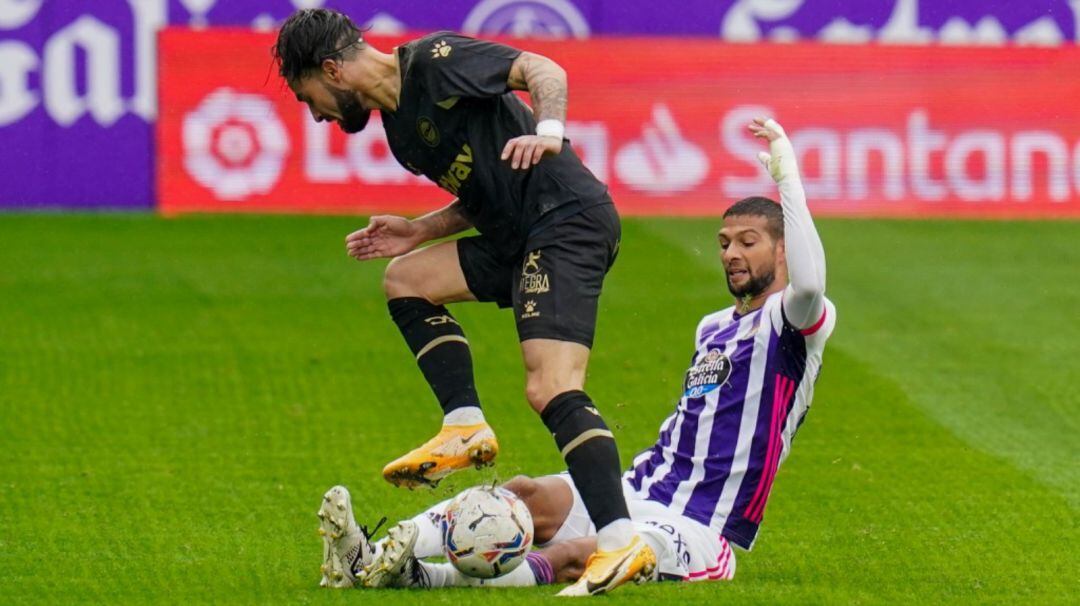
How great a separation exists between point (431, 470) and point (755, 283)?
1281 mm

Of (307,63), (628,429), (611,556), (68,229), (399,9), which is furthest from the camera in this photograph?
(399,9)

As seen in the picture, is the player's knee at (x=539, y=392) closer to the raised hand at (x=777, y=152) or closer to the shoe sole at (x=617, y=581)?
the shoe sole at (x=617, y=581)

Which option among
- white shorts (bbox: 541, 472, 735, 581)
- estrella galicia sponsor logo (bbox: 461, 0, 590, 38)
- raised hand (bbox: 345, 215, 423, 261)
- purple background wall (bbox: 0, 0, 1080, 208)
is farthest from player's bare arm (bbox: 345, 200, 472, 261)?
estrella galicia sponsor logo (bbox: 461, 0, 590, 38)

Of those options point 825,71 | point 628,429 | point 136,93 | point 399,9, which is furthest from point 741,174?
point 628,429

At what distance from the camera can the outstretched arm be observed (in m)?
6.00

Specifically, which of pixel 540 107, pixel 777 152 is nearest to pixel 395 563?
pixel 540 107

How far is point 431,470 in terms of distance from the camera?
6500mm

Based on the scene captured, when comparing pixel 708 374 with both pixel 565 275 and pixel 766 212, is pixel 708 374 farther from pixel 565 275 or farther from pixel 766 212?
pixel 565 275

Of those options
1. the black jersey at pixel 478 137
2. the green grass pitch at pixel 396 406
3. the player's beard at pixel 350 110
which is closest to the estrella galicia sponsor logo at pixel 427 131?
the black jersey at pixel 478 137

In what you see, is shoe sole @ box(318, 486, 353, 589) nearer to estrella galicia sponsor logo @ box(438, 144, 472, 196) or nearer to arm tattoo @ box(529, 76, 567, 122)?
estrella galicia sponsor logo @ box(438, 144, 472, 196)

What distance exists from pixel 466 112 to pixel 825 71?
1122cm

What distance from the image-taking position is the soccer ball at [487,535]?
6.09 metres

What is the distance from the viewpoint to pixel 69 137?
16844 millimetres

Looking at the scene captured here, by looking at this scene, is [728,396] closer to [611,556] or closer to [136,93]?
[611,556]
